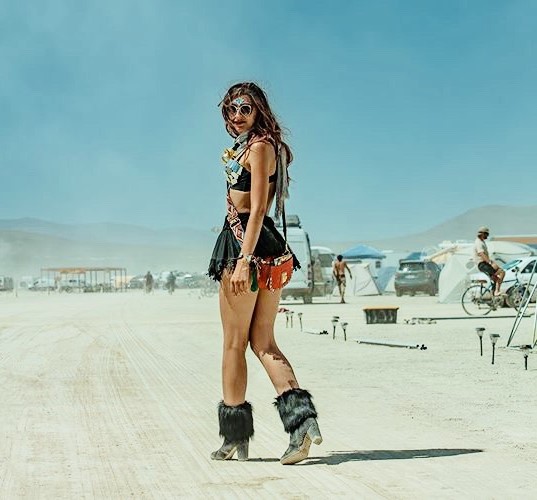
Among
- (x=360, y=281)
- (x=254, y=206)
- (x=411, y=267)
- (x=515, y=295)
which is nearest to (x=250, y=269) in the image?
(x=254, y=206)

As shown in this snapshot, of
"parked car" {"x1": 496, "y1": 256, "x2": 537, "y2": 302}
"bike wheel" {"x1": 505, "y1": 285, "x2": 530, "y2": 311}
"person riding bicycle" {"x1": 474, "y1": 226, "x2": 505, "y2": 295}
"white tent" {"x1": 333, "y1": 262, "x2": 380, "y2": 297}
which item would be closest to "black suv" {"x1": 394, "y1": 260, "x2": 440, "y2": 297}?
"white tent" {"x1": 333, "y1": 262, "x2": 380, "y2": 297}

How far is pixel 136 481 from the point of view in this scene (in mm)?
5340

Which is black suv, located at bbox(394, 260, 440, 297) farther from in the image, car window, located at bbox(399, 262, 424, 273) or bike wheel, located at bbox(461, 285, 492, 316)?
bike wheel, located at bbox(461, 285, 492, 316)

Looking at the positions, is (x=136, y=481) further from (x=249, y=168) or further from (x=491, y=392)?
(x=491, y=392)

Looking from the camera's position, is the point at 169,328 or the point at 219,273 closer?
the point at 219,273

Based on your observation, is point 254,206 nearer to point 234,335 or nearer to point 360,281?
point 234,335

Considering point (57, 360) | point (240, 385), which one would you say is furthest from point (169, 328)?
point (240, 385)

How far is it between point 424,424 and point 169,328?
13.8 meters

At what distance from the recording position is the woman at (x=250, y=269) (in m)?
5.70

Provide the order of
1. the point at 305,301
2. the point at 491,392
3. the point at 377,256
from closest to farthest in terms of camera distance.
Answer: the point at 491,392, the point at 305,301, the point at 377,256

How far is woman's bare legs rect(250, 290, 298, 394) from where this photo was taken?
5852mm

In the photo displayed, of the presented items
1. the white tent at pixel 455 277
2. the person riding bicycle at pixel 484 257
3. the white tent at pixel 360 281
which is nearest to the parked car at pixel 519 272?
the white tent at pixel 455 277

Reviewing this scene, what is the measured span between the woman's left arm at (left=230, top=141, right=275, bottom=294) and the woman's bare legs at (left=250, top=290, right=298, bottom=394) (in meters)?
0.22

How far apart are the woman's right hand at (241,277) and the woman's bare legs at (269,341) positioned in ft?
0.67
